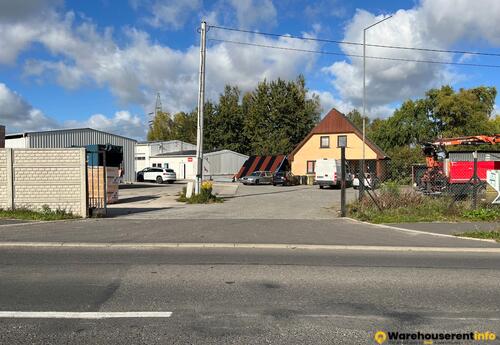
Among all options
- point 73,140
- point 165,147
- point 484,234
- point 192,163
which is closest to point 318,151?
point 192,163

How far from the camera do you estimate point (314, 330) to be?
4.66m

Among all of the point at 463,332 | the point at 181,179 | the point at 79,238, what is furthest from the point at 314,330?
the point at 181,179

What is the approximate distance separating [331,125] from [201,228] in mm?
39524

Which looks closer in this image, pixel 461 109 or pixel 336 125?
pixel 336 125

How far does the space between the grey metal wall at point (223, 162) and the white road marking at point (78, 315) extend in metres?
50.0

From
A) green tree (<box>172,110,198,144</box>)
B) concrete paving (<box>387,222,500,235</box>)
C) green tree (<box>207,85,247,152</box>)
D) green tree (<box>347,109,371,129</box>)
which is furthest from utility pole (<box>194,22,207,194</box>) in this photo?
green tree (<box>347,109,371,129</box>)

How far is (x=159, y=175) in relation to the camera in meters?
47.3

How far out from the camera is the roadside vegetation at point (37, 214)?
13873mm

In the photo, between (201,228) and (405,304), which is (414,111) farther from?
(405,304)

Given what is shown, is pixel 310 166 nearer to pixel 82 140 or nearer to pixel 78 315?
pixel 82 140

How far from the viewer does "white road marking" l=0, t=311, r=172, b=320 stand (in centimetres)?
503

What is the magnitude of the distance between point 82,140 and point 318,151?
24.1 metres
